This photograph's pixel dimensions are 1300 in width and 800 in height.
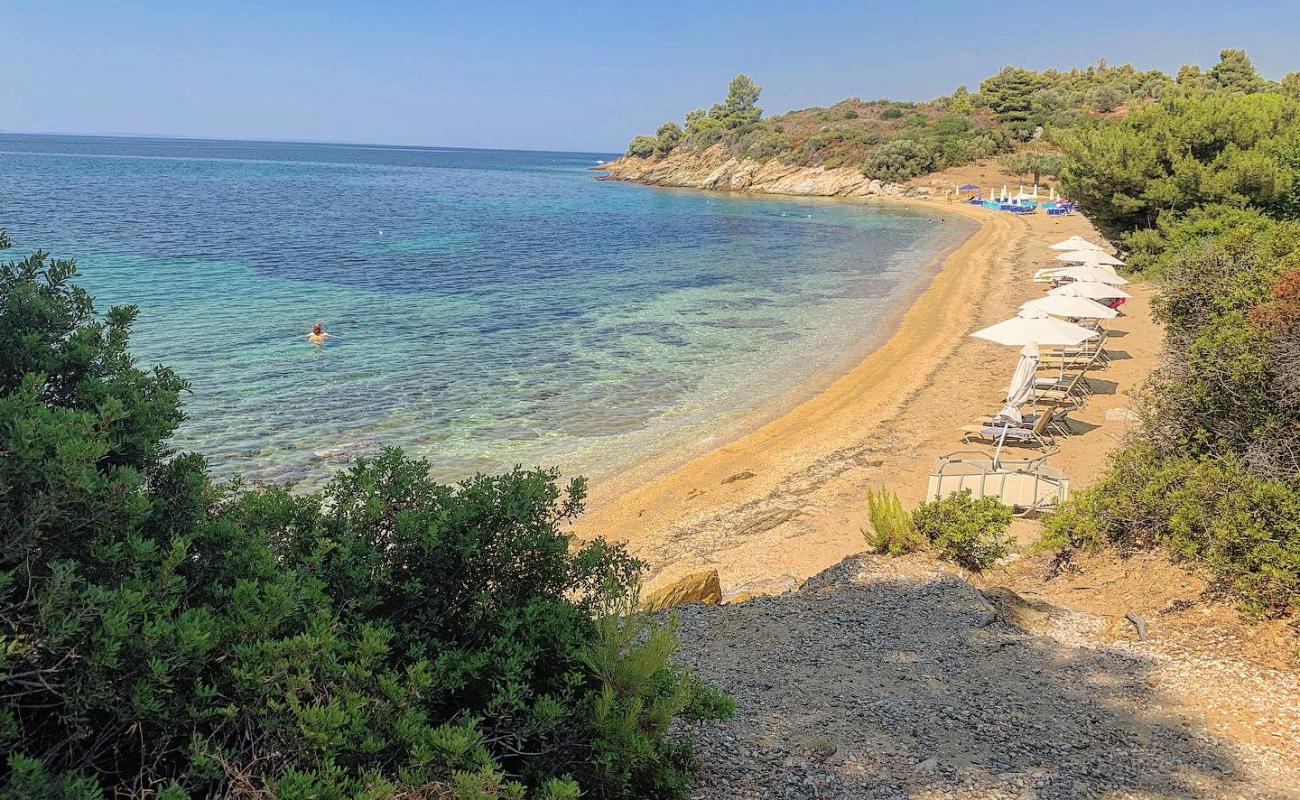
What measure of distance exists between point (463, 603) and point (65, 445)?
181 cm

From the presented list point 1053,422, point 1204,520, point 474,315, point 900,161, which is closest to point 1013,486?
point 1204,520

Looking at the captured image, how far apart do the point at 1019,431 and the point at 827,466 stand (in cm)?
291

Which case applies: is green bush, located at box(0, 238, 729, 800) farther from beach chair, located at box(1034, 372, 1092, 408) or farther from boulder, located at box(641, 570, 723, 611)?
beach chair, located at box(1034, 372, 1092, 408)

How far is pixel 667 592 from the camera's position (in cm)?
768

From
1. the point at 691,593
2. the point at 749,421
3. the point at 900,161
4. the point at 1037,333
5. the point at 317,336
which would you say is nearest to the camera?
the point at 691,593

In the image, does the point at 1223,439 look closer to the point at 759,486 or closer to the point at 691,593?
the point at 691,593

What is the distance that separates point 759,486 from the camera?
11.8 metres

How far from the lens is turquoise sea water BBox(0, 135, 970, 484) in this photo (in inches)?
556

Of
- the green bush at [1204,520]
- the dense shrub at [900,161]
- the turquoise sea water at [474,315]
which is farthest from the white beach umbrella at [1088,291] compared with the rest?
the dense shrub at [900,161]

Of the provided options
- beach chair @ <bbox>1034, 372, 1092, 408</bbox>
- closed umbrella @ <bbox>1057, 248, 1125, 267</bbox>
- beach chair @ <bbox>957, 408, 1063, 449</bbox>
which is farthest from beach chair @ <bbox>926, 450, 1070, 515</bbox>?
closed umbrella @ <bbox>1057, 248, 1125, 267</bbox>

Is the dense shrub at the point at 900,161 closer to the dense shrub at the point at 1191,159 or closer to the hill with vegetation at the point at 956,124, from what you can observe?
the hill with vegetation at the point at 956,124

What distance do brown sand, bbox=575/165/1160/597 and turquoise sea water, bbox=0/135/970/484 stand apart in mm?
1276

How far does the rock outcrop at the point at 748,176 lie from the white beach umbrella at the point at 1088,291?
2188 inches

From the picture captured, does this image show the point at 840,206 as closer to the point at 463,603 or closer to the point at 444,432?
the point at 444,432
